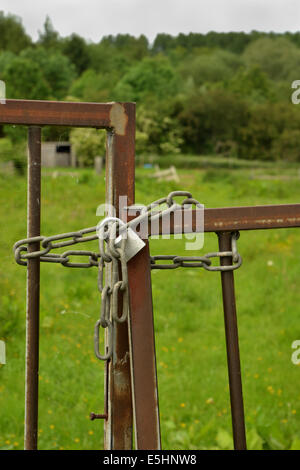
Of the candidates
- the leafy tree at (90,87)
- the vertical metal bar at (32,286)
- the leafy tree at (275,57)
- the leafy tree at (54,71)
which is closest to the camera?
the vertical metal bar at (32,286)

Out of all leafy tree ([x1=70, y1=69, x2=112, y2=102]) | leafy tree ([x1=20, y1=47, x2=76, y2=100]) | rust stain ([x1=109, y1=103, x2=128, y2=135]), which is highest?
leafy tree ([x1=20, y1=47, x2=76, y2=100])

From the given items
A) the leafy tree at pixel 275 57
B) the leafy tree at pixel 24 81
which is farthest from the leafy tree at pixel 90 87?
the leafy tree at pixel 275 57

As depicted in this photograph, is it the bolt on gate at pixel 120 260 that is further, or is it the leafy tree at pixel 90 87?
the leafy tree at pixel 90 87

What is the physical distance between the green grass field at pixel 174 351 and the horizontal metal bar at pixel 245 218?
0.44 meters

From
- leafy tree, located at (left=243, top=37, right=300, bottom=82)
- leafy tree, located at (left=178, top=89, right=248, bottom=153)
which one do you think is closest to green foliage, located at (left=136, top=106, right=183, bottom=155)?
leafy tree, located at (left=178, top=89, right=248, bottom=153)

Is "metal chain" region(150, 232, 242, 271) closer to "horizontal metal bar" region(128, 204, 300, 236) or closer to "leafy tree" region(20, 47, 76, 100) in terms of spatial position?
"horizontal metal bar" region(128, 204, 300, 236)

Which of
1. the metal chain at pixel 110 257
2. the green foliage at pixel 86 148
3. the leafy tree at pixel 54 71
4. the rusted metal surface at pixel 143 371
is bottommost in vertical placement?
the rusted metal surface at pixel 143 371

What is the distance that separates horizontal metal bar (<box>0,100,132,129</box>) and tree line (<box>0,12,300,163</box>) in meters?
9.37

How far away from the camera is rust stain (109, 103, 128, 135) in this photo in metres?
1.24

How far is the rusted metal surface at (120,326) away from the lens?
48.7 inches

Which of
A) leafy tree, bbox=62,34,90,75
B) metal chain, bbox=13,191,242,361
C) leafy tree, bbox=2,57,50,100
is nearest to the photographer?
metal chain, bbox=13,191,242,361

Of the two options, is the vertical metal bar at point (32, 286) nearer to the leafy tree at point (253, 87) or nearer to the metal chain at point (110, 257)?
the metal chain at point (110, 257)

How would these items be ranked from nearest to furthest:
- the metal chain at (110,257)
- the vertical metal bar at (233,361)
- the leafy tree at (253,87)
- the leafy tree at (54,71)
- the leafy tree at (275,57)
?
the metal chain at (110,257)
the vertical metal bar at (233,361)
the leafy tree at (54,71)
the leafy tree at (253,87)
the leafy tree at (275,57)
